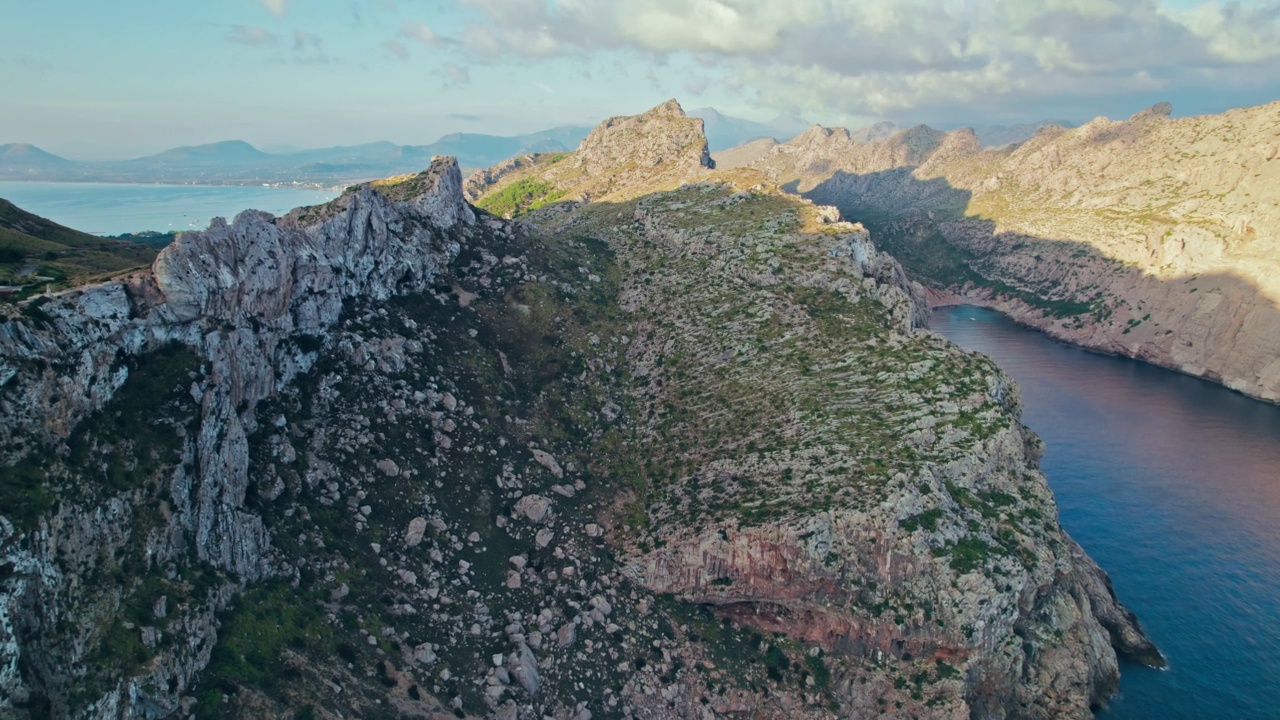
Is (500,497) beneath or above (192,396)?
beneath

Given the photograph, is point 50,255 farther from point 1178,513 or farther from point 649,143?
point 1178,513

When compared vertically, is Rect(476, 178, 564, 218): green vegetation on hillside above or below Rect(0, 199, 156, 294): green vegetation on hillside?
above

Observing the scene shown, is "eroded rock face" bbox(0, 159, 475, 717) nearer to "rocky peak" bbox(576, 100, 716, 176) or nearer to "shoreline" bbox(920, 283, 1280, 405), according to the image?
"rocky peak" bbox(576, 100, 716, 176)

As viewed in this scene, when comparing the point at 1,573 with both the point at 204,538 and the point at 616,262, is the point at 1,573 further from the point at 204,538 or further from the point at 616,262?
the point at 616,262

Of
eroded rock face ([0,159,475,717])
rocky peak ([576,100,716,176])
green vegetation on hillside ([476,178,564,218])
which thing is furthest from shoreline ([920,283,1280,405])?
eroded rock face ([0,159,475,717])

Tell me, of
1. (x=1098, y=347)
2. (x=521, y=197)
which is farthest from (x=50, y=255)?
(x=1098, y=347)

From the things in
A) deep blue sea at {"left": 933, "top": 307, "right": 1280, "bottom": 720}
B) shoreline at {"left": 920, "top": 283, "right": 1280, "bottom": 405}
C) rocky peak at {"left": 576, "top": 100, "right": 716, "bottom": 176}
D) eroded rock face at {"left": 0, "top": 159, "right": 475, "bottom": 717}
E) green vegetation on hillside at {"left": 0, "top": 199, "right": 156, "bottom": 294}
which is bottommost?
deep blue sea at {"left": 933, "top": 307, "right": 1280, "bottom": 720}

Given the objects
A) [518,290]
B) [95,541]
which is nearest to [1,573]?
[95,541]

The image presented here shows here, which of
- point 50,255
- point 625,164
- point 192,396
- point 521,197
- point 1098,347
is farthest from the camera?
point 1098,347
